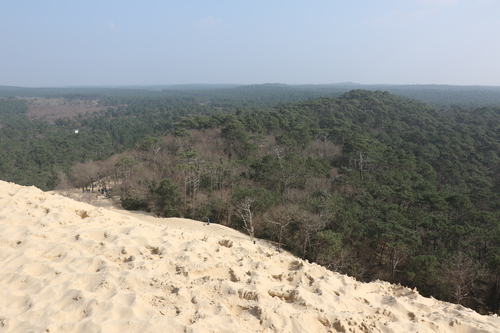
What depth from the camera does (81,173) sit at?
26.4 metres

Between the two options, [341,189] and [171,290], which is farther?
[341,189]

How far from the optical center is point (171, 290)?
4.07 m

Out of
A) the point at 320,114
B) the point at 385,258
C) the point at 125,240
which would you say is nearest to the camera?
the point at 125,240

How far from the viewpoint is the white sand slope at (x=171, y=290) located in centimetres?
345

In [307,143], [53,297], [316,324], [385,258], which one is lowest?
[385,258]

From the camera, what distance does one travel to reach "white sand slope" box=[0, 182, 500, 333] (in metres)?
3.45

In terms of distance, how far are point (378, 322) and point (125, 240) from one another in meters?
4.32

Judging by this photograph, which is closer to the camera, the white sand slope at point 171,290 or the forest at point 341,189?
the white sand slope at point 171,290

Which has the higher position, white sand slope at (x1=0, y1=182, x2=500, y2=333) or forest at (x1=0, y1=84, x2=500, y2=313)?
white sand slope at (x1=0, y1=182, x2=500, y2=333)

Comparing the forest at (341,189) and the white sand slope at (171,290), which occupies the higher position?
the white sand slope at (171,290)

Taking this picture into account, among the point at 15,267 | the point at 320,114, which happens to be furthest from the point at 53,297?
the point at 320,114

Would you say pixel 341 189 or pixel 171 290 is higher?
pixel 171 290

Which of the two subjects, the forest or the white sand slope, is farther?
the forest

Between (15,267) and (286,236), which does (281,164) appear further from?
(15,267)
